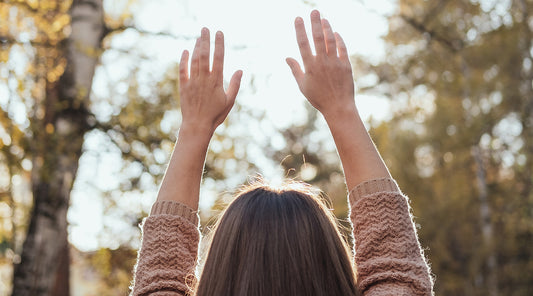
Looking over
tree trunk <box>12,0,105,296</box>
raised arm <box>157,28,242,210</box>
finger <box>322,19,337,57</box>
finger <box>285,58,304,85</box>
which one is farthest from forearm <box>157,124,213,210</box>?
tree trunk <box>12,0,105,296</box>

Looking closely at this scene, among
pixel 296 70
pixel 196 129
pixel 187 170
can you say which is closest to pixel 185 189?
pixel 187 170

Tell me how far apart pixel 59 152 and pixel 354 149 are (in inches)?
105

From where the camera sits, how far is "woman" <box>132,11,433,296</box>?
1070 millimetres

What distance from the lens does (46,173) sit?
330cm

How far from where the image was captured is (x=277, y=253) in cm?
107

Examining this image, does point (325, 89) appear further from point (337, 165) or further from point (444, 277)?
point (337, 165)

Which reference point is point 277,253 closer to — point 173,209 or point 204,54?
point 173,209

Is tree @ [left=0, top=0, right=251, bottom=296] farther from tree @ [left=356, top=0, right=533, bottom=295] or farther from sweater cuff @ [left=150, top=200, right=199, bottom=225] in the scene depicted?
tree @ [left=356, top=0, right=533, bottom=295]

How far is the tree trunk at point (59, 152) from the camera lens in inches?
133

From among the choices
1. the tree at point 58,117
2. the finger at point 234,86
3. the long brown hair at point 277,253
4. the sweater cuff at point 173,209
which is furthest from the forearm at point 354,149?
the tree at point 58,117

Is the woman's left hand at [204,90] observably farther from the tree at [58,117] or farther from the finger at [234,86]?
the tree at [58,117]

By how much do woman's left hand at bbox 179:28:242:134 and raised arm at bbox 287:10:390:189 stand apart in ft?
0.71

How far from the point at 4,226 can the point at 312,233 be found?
6273 millimetres

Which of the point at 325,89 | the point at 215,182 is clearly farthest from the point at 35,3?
the point at 325,89
